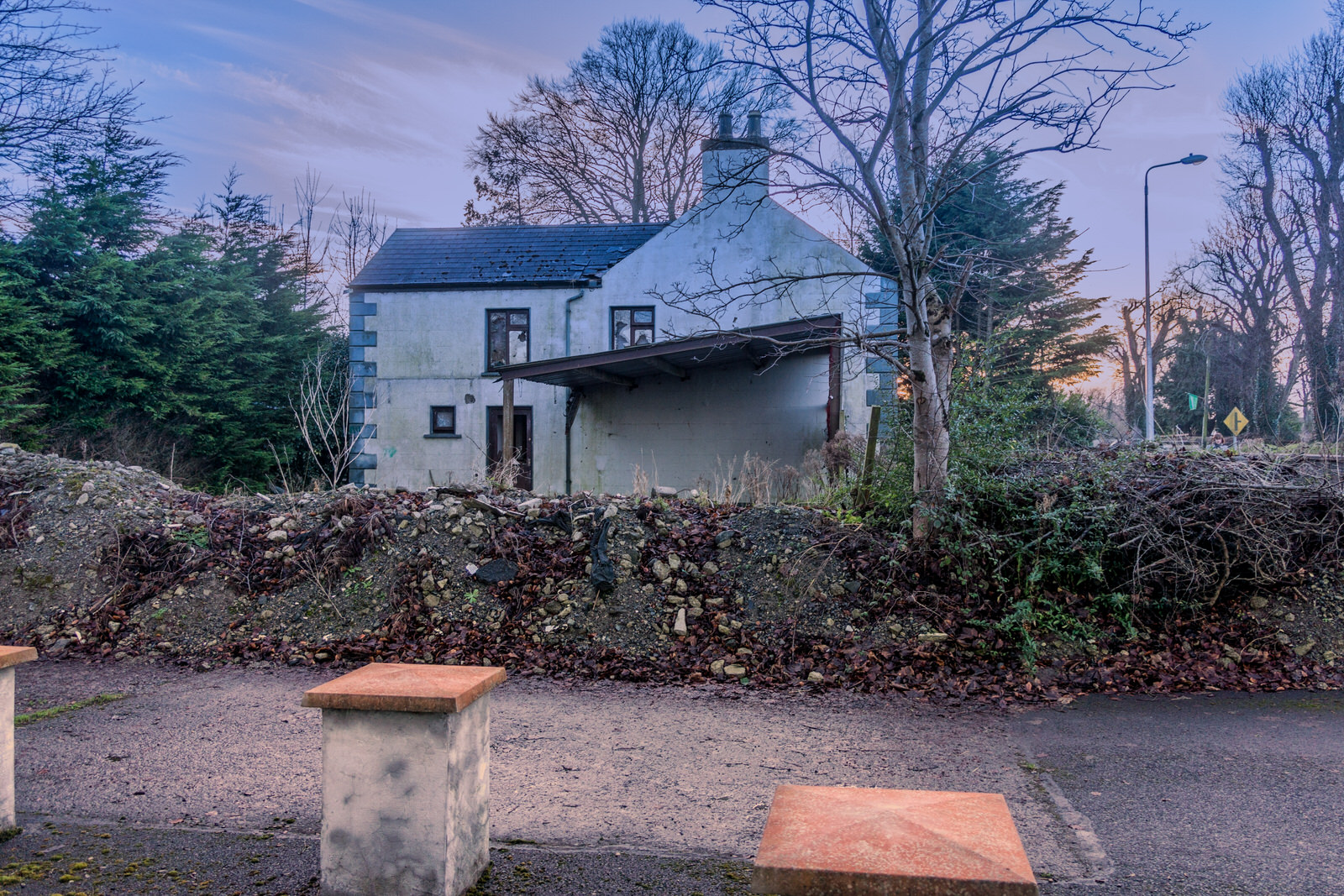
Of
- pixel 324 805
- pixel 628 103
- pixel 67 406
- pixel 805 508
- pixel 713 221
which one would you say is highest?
pixel 628 103

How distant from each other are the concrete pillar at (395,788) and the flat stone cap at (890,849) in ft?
3.78

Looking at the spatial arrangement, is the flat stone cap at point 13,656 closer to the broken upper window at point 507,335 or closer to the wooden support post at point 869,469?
the wooden support post at point 869,469

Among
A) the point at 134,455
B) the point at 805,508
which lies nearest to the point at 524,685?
the point at 805,508

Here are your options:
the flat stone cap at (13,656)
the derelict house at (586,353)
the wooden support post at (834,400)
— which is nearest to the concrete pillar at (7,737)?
the flat stone cap at (13,656)

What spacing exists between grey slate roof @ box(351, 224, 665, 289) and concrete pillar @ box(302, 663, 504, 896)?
49.9 feet

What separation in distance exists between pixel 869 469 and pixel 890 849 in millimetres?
6371

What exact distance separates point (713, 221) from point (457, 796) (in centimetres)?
1547

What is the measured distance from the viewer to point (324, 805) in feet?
9.10

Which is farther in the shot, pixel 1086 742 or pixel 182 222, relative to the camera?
pixel 182 222

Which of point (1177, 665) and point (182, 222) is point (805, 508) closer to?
point (1177, 665)

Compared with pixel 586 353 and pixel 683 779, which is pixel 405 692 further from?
pixel 586 353

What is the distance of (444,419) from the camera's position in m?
17.6

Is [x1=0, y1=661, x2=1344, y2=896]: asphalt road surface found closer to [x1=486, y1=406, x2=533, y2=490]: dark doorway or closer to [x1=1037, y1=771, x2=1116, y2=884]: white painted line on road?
[x1=1037, y1=771, x2=1116, y2=884]: white painted line on road

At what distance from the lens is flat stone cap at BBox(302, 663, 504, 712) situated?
8.71ft
